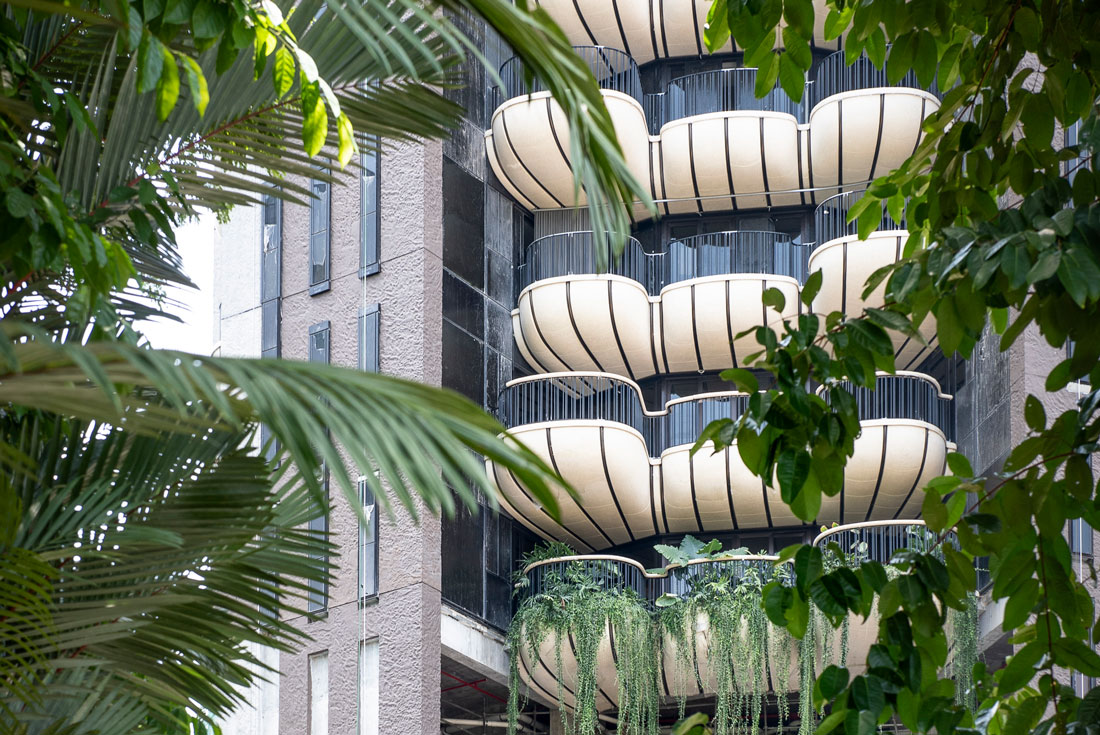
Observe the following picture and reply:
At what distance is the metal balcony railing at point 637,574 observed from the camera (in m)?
17.9

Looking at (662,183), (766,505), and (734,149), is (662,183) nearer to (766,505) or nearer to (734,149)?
(734,149)

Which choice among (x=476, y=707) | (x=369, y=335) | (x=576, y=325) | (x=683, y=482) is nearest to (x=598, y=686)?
(x=476, y=707)

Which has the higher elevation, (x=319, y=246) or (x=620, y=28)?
(x=620, y=28)

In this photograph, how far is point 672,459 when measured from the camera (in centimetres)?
1873

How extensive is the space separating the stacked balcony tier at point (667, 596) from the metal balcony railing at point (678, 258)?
3429mm

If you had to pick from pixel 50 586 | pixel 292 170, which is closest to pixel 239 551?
pixel 50 586

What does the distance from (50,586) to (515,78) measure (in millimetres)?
17304

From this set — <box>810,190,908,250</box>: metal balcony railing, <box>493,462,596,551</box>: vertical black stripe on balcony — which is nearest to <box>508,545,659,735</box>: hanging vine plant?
<box>493,462,596,551</box>: vertical black stripe on balcony

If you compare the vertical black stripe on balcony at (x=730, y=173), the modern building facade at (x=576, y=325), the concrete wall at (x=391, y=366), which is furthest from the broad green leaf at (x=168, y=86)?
the vertical black stripe on balcony at (x=730, y=173)

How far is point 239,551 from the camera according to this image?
3.67 m

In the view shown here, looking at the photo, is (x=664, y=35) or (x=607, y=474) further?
(x=664, y=35)

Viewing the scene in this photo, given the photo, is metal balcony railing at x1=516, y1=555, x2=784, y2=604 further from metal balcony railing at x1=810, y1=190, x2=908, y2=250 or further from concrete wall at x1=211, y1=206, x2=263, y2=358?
concrete wall at x1=211, y1=206, x2=263, y2=358

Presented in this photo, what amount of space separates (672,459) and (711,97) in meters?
4.52

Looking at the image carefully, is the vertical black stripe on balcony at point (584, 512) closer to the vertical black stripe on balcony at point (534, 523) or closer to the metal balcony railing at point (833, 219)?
the vertical black stripe on balcony at point (534, 523)
